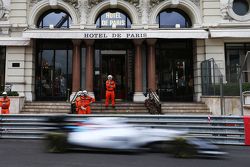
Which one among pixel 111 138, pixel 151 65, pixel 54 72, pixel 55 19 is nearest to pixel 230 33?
pixel 151 65

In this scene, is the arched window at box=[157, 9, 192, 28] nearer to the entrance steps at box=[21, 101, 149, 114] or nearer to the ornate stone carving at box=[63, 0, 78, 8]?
the ornate stone carving at box=[63, 0, 78, 8]

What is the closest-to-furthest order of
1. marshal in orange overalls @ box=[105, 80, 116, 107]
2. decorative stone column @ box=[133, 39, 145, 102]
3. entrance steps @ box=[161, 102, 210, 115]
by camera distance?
marshal in orange overalls @ box=[105, 80, 116, 107], entrance steps @ box=[161, 102, 210, 115], decorative stone column @ box=[133, 39, 145, 102]

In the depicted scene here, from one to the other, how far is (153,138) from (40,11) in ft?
45.4

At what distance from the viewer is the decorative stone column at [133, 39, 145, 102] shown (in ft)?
58.3

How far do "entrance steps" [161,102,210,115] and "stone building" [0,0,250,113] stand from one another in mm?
1487

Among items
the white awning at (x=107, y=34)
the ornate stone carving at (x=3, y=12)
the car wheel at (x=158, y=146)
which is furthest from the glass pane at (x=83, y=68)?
the car wheel at (x=158, y=146)

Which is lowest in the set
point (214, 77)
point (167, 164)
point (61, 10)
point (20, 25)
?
point (167, 164)

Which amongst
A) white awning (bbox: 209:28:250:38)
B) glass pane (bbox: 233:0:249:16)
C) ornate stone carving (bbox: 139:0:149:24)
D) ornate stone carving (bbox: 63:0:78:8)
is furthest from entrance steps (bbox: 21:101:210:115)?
glass pane (bbox: 233:0:249:16)

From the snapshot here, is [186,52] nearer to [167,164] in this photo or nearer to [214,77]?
Result: [214,77]

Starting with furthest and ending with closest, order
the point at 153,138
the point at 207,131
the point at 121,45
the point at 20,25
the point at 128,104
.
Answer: the point at 121,45, the point at 20,25, the point at 128,104, the point at 207,131, the point at 153,138

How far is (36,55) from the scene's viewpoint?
19.0 meters

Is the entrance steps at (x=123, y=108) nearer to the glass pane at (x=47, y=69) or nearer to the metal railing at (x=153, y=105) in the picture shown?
the metal railing at (x=153, y=105)

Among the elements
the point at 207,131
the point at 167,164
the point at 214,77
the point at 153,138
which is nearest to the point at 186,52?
the point at 214,77

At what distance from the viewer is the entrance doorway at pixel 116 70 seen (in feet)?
63.7
